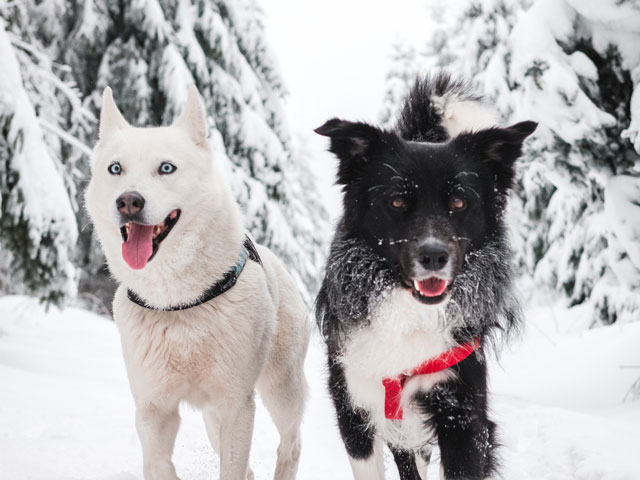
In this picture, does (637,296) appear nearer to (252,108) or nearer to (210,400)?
(210,400)

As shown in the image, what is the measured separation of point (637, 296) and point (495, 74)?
6.97 m

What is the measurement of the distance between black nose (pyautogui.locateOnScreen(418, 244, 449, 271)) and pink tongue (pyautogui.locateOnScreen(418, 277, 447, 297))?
144 millimetres

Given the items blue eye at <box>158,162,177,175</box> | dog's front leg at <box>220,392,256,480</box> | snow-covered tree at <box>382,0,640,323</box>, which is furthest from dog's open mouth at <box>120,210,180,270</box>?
snow-covered tree at <box>382,0,640,323</box>

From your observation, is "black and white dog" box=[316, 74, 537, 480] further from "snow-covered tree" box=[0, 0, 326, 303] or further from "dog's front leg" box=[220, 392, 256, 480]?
"snow-covered tree" box=[0, 0, 326, 303]

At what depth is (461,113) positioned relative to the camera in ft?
11.9

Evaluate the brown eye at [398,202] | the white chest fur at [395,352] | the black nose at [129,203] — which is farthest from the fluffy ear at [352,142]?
the black nose at [129,203]

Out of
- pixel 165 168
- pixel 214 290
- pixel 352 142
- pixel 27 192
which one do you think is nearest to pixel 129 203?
pixel 165 168

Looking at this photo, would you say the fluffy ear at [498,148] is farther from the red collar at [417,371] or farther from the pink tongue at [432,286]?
the red collar at [417,371]

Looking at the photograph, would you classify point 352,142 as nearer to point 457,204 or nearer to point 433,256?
point 457,204

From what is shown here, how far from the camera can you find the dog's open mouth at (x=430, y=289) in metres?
2.61

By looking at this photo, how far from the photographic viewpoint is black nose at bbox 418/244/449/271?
2486 millimetres

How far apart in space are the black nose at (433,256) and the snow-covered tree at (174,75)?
7.66 metres

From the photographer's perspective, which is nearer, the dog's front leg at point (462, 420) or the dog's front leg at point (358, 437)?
the dog's front leg at point (462, 420)

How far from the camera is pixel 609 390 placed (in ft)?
17.9
